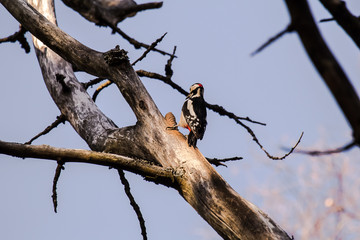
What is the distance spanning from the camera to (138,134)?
3.26 meters

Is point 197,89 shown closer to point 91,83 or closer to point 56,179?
point 91,83

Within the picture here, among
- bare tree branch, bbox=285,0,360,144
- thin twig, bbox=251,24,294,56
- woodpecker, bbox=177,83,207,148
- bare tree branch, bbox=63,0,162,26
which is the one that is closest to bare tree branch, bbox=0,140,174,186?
bare tree branch, bbox=63,0,162,26

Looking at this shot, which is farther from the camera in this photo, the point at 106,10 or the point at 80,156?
the point at 80,156

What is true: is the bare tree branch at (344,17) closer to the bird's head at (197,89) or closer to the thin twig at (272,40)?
the thin twig at (272,40)

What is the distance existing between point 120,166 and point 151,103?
0.67m

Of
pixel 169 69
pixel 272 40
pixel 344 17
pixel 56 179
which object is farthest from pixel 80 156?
pixel 344 17

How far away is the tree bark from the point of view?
268 cm

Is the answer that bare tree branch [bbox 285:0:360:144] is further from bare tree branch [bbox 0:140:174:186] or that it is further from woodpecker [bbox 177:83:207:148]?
woodpecker [bbox 177:83:207:148]

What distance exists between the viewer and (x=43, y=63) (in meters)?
A: 4.19

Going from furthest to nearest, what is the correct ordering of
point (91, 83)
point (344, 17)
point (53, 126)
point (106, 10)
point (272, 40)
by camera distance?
point (91, 83) < point (53, 126) < point (106, 10) < point (344, 17) < point (272, 40)

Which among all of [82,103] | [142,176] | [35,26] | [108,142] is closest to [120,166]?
[142,176]

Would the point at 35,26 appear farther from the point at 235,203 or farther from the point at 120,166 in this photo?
the point at 235,203

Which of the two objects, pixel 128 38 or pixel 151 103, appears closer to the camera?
pixel 128 38

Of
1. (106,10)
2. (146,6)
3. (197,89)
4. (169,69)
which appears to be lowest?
(146,6)
